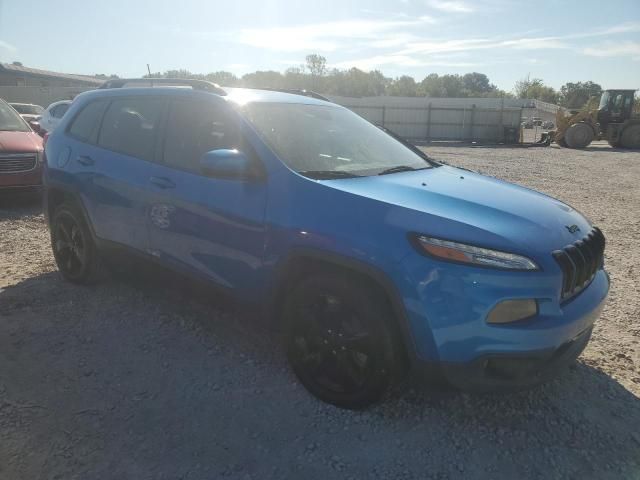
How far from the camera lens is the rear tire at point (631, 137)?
2367 centimetres

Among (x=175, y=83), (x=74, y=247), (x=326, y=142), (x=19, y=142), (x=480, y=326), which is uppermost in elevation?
(x=175, y=83)

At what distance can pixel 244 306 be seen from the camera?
10.0ft

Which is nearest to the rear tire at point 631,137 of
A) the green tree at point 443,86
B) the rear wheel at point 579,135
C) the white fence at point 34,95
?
the rear wheel at point 579,135

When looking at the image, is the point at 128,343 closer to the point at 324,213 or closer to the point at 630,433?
the point at 324,213

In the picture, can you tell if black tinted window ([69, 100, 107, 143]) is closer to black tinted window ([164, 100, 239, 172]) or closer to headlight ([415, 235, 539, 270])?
black tinted window ([164, 100, 239, 172])

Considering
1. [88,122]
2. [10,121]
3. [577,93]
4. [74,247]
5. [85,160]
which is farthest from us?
[577,93]

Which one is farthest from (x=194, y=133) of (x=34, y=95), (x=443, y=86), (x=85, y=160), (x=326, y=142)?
(x=443, y=86)

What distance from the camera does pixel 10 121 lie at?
27.4 ft

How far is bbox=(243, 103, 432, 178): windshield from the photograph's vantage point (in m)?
2.98

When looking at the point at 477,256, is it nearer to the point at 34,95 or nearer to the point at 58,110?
the point at 58,110

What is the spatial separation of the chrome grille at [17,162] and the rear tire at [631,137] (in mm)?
25343

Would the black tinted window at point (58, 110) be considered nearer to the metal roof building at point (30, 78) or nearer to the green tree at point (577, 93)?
the metal roof building at point (30, 78)

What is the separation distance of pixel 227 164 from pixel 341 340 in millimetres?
1174

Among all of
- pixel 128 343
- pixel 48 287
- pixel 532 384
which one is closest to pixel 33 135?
pixel 48 287
